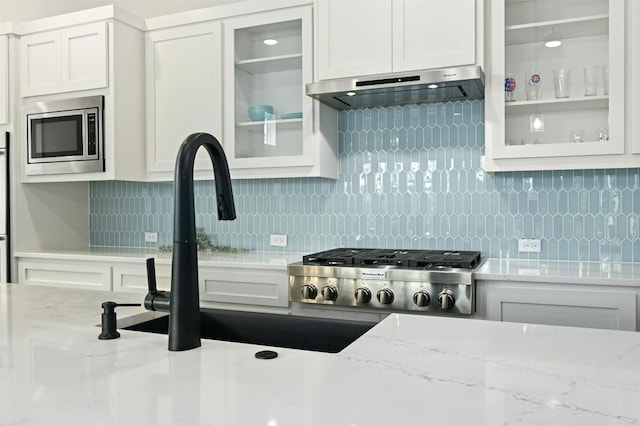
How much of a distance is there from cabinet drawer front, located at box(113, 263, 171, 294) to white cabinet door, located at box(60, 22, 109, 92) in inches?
45.4

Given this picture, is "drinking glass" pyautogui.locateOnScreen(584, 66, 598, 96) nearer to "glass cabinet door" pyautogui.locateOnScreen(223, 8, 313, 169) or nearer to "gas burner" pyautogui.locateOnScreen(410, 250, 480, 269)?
"gas burner" pyautogui.locateOnScreen(410, 250, 480, 269)

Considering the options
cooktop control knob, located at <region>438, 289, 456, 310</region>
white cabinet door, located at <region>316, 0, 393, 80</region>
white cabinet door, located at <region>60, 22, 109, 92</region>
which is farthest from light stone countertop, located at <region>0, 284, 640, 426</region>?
white cabinet door, located at <region>60, 22, 109, 92</region>

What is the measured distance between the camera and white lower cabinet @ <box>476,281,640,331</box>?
229cm

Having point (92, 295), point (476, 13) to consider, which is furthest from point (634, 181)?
point (92, 295)

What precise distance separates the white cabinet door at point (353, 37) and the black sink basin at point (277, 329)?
67.3 inches

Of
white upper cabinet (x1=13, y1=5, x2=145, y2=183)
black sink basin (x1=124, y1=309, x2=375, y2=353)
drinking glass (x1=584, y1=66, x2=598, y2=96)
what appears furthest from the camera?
white upper cabinet (x1=13, y1=5, x2=145, y2=183)

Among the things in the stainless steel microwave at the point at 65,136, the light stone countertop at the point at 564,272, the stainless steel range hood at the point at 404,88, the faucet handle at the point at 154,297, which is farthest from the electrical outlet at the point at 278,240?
the faucet handle at the point at 154,297

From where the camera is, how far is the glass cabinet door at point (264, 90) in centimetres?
322

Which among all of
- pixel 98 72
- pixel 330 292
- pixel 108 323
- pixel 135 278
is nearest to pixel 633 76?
pixel 330 292

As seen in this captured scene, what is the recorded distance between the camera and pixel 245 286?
2.98 metres

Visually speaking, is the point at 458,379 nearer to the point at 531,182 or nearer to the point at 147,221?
the point at 531,182

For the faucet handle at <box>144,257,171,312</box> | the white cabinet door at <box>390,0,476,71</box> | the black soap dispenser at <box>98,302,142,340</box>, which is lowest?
the black soap dispenser at <box>98,302,142,340</box>

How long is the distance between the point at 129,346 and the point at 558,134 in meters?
2.44

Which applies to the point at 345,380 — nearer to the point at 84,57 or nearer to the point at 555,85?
the point at 555,85
